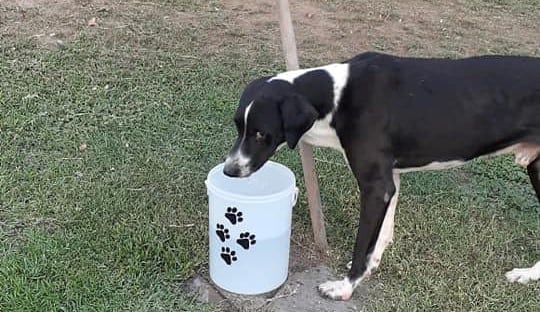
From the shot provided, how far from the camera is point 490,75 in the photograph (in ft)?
10.3

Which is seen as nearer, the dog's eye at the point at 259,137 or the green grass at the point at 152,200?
the dog's eye at the point at 259,137

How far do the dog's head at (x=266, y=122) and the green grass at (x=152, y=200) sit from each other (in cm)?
66

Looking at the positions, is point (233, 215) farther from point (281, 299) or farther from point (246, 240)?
point (281, 299)

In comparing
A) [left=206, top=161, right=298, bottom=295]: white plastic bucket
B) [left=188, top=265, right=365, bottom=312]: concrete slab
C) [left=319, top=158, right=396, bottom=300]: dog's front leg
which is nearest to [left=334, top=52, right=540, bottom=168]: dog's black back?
[left=319, top=158, right=396, bottom=300]: dog's front leg

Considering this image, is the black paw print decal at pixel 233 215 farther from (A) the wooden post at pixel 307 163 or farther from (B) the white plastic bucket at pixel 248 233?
(A) the wooden post at pixel 307 163

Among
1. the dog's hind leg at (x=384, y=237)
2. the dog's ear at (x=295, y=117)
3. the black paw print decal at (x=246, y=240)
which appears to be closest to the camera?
the dog's ear at (x=295, y=117)

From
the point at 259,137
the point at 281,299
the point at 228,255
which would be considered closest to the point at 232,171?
the point at 259,137

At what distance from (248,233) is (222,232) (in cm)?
12

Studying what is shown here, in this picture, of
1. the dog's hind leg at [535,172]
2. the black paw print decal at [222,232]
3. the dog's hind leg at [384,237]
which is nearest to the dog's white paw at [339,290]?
the dog's hind leg at [384,237]

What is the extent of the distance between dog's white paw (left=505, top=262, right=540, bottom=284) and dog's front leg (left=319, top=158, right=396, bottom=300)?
72 cm

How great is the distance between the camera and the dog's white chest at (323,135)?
3.10m

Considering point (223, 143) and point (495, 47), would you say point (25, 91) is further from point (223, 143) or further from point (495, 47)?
point (495, 47)

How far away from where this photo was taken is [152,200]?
3818mm

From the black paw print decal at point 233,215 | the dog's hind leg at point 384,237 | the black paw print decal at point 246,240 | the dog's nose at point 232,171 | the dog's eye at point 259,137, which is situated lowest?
the dog's hind leg at point 384,237
